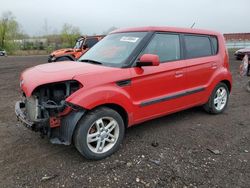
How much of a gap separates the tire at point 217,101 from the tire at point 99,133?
2.46 metres

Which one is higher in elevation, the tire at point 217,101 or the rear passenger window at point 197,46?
the rear passenger window at point 197,46

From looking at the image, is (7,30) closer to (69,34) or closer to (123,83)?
(69,34)

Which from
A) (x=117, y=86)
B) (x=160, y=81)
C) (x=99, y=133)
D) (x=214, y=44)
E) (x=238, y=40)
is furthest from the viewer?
(x=238, y=40)

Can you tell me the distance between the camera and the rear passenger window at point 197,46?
193 inches

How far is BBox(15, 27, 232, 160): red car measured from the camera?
341 centimetres

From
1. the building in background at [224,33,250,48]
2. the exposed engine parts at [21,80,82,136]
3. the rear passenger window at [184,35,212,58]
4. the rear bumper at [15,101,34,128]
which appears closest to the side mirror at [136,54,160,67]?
the exposed engine parts at [21,80,82,136]

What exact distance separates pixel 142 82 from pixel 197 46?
1.74m

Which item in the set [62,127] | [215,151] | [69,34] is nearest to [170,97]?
[215,151]

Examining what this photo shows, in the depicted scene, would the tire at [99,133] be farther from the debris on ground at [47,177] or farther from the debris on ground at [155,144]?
the debris on ground at [155,144]

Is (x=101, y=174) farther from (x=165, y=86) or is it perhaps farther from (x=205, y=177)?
(x=165, y=86)

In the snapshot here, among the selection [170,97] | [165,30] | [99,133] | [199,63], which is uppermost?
[165,30]

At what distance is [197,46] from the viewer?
513 centimetres

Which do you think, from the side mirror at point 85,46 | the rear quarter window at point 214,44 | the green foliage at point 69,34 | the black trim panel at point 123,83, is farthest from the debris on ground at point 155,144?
the green foliage at point 69,34

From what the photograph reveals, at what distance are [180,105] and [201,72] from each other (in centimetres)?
80
